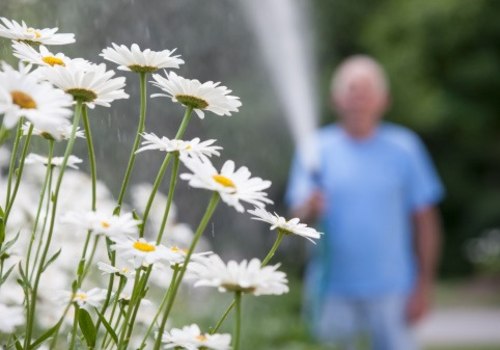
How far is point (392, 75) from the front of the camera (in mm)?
13805

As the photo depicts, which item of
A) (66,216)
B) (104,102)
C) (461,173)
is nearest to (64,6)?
(104,102)

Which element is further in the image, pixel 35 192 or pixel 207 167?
pixel 35 192

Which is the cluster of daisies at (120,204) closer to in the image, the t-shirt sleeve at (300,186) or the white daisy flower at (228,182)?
the white daisy flower at (228,182)

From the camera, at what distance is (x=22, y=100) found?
34.4 inches

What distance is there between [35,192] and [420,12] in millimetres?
11732

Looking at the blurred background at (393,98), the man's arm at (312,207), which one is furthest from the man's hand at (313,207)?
the blurred background at (393,98)

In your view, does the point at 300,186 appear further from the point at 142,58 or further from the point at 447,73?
the point at 447,73

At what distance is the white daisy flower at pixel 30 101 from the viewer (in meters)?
0.84

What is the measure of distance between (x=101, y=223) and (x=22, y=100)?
0.13m

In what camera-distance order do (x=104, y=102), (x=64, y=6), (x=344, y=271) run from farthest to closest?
(x=344, y=271) → (x=64, y=6) → (x=104, y=102)

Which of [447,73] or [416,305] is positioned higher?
[447,73]

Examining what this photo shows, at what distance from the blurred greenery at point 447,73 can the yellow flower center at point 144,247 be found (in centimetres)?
1262

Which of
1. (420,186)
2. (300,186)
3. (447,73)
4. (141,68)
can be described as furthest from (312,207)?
(447,73)

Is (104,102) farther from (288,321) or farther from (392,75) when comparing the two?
(392,75)
